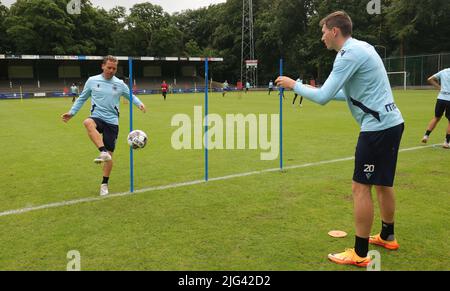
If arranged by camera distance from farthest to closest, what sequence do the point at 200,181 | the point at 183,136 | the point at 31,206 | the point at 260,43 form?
the point at 260,43 < the point at 183,136 < the point at 200,181 < the point at 31,206

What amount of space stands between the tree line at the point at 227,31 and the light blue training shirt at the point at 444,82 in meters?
42.8

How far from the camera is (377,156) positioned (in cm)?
380

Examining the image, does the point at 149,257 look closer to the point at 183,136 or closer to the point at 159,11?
the point at 183,136

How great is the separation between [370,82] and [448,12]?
51.6 metres

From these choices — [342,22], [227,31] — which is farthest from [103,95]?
[227,31]

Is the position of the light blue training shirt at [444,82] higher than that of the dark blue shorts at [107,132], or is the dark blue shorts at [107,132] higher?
the light blue training shirt at [444,82]

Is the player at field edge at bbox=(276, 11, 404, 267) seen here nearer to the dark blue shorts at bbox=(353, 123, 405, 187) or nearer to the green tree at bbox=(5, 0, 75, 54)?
the dark blue shorts at bbox=(353, 123, 405, 187)

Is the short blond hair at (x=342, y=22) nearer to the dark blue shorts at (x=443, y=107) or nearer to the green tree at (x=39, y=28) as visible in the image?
the dark blue shorts at (x=443, y=107)

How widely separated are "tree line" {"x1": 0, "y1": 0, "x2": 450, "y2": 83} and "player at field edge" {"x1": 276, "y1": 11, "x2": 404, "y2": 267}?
49859mm

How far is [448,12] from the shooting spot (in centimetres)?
4744

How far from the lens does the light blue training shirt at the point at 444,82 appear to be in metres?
9.82

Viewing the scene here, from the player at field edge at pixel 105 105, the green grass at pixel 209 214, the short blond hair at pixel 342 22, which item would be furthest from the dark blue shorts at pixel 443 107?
the player at field edge at pixel 105 105

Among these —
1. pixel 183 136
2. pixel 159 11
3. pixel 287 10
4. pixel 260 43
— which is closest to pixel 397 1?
pixel 287 10

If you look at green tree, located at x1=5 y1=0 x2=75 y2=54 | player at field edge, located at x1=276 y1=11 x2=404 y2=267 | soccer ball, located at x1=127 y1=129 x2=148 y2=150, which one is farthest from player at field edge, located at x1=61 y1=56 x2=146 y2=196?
green tree, located at x1=5 y1=0 x2=75 y2=54
